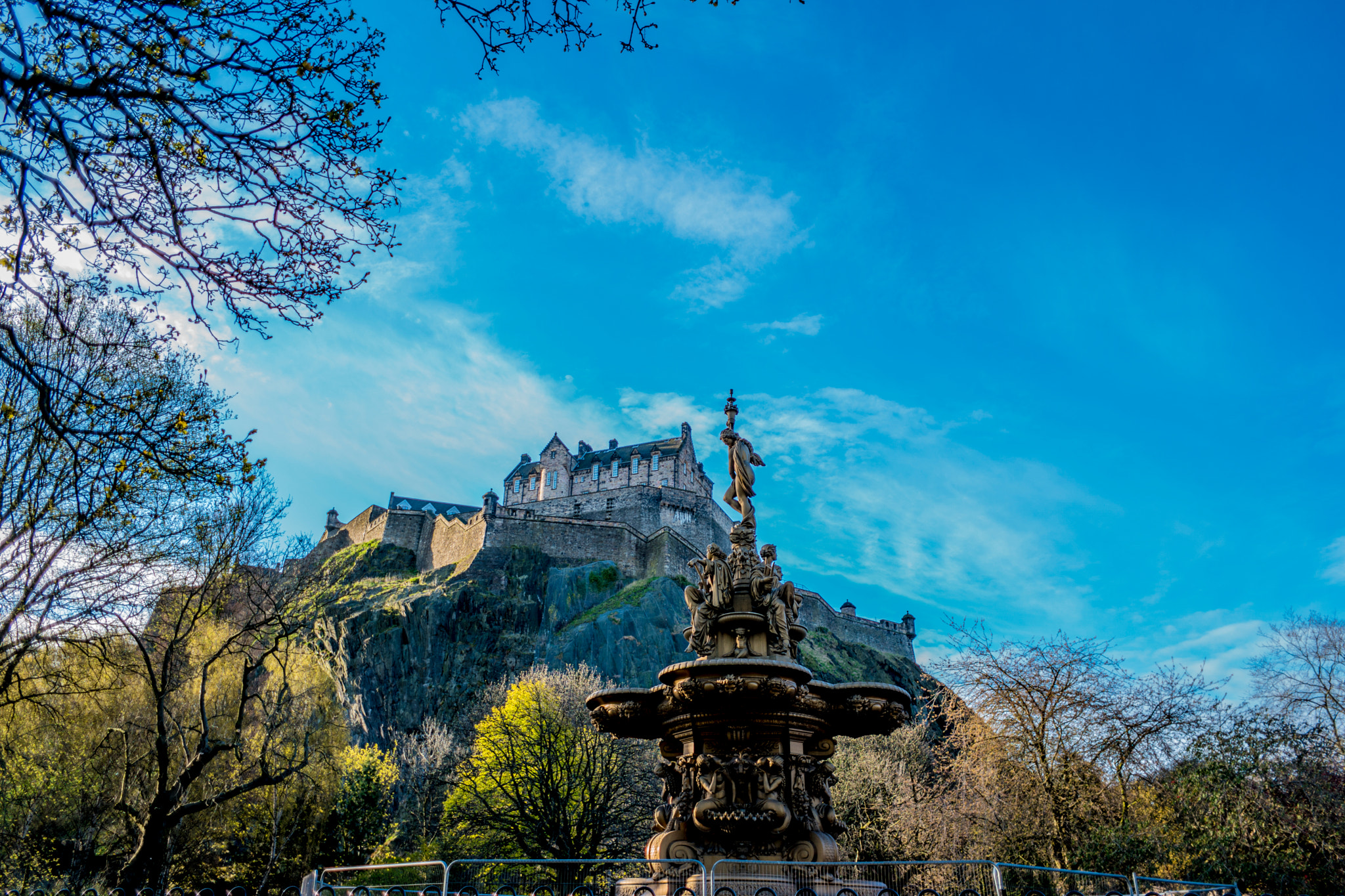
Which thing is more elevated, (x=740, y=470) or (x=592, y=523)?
(x=592, y=523)

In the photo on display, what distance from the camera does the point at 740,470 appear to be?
31.7 feet

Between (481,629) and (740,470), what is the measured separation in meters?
41.0

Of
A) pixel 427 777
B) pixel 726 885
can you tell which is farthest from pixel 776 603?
pixel 427 777

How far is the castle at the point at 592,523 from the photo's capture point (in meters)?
54.1

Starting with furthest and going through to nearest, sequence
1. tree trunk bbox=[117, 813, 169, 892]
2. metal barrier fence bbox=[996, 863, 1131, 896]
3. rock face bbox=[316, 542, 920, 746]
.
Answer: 1. rock face bbox=[316, 542, 920, 746]
2. metal barrier fence bbox=[996, 863, 1131, 896]
3. tree trunk bbox=[117, 813, 169, 892]

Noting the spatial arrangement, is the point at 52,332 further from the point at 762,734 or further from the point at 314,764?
the point at 314,764

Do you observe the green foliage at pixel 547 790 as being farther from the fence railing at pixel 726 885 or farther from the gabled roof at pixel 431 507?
the gabled roof at pixel 431 507

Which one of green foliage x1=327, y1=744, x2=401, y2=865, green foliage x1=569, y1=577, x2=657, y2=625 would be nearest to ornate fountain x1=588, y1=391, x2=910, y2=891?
green foliage x1=327, y1=744, x2=401, y2=865

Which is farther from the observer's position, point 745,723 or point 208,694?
point 208,694

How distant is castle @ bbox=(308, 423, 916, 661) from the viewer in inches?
2128

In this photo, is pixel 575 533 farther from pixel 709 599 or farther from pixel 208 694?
pixel 709 599

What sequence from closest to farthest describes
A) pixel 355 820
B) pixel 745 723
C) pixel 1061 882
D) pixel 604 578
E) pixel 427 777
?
pixel 745 723 → pixel 1061 882 → pixel 355 820 → pixel 427 777 → pixel 604 578

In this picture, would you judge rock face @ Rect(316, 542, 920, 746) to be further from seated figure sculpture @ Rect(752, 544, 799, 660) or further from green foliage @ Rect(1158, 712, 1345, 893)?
seated figure sculpture @ Rect(752, 544, 799, 660)

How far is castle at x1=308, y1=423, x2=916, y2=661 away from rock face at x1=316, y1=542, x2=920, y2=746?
1475mm
